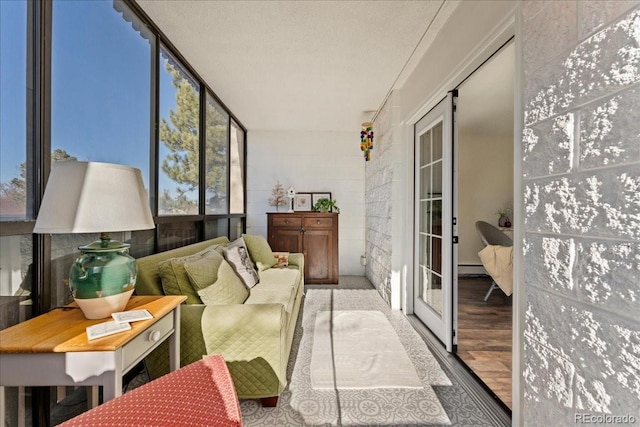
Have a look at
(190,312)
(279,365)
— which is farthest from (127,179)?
(279,365)

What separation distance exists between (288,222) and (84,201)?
325cm

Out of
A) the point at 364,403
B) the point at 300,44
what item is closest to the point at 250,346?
the point at 364,403

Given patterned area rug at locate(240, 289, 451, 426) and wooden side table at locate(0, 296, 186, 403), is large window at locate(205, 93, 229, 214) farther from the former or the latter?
wooden side table at locate(0, 296, 186, 403)

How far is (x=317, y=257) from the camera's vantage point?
4273mm

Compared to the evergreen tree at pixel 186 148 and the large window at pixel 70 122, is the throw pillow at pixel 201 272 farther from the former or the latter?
the evergreen tree at pixel 186 148

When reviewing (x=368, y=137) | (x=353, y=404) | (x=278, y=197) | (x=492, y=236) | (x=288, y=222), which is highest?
(x=368, y=137)

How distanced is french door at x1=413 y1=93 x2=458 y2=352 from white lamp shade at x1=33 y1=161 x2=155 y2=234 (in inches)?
83.5

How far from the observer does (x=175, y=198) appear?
8.19ft

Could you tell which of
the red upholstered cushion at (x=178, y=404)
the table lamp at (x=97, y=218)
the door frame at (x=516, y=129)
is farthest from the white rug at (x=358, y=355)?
the table lamp at (x=97, y=218)

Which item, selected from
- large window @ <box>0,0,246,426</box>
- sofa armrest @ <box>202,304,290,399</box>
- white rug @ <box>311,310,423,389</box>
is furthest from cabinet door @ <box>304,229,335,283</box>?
sofa armrest @ <box>202,304,290,399</box>

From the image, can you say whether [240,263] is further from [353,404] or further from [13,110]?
[13,110]

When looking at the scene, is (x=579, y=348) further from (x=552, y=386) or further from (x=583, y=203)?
(x=583, y=203)

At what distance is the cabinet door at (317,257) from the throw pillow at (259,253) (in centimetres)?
98

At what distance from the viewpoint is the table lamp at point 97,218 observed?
104cm
